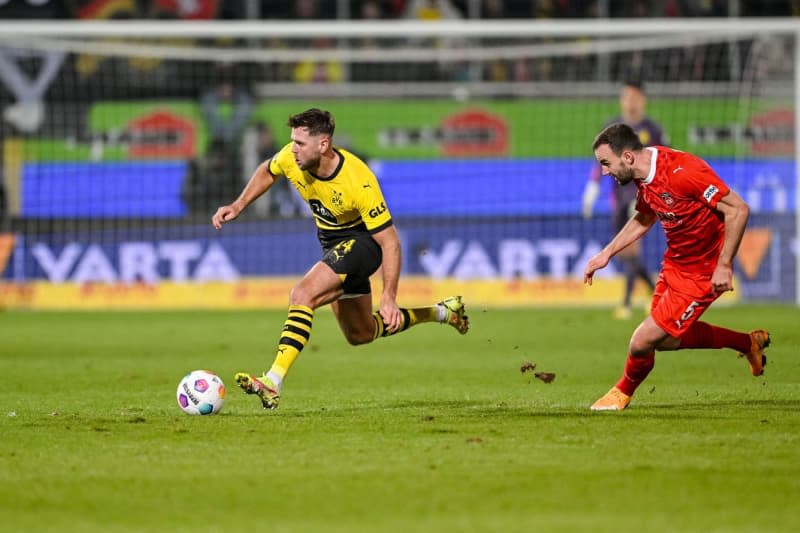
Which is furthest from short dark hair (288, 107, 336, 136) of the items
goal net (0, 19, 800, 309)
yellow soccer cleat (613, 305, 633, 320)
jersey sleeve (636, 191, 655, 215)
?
yellow soccer cleat (613, 305, 633, 320)

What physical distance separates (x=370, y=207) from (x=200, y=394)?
1.53 m

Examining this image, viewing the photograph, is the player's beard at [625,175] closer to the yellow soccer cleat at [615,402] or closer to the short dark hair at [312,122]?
the yellow soccer cleat at [615,402]

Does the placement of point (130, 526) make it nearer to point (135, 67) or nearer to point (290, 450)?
point (290, 450)

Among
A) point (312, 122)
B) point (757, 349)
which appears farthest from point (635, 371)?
point (312, 122)

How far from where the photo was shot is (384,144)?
23.9 m

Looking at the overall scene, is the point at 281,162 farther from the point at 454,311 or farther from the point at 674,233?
the point at 674,233

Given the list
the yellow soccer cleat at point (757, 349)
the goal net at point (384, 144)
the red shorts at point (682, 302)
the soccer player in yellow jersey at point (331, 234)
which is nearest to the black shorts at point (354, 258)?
the soccer player in yellow jersey at point (331, 234)

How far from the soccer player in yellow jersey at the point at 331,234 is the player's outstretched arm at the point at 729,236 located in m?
1.86

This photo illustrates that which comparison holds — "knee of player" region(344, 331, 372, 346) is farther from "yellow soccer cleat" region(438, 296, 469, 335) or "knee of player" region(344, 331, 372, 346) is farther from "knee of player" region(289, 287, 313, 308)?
"knee of player" region(289, 287, 313, 308)

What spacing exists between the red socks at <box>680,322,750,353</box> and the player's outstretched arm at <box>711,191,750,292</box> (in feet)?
2.63

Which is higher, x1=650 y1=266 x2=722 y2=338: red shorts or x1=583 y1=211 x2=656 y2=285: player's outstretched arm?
x1=583 y1=211 x2=656 y2=285: player's outstretched arm

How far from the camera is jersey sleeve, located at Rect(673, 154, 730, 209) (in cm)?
779

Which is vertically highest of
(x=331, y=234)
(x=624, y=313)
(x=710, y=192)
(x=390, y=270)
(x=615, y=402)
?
(x=710, y=192)

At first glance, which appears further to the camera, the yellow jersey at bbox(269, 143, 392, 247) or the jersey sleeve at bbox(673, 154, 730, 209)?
the yellow jersey at bbox(269, 143, 392, 247)
